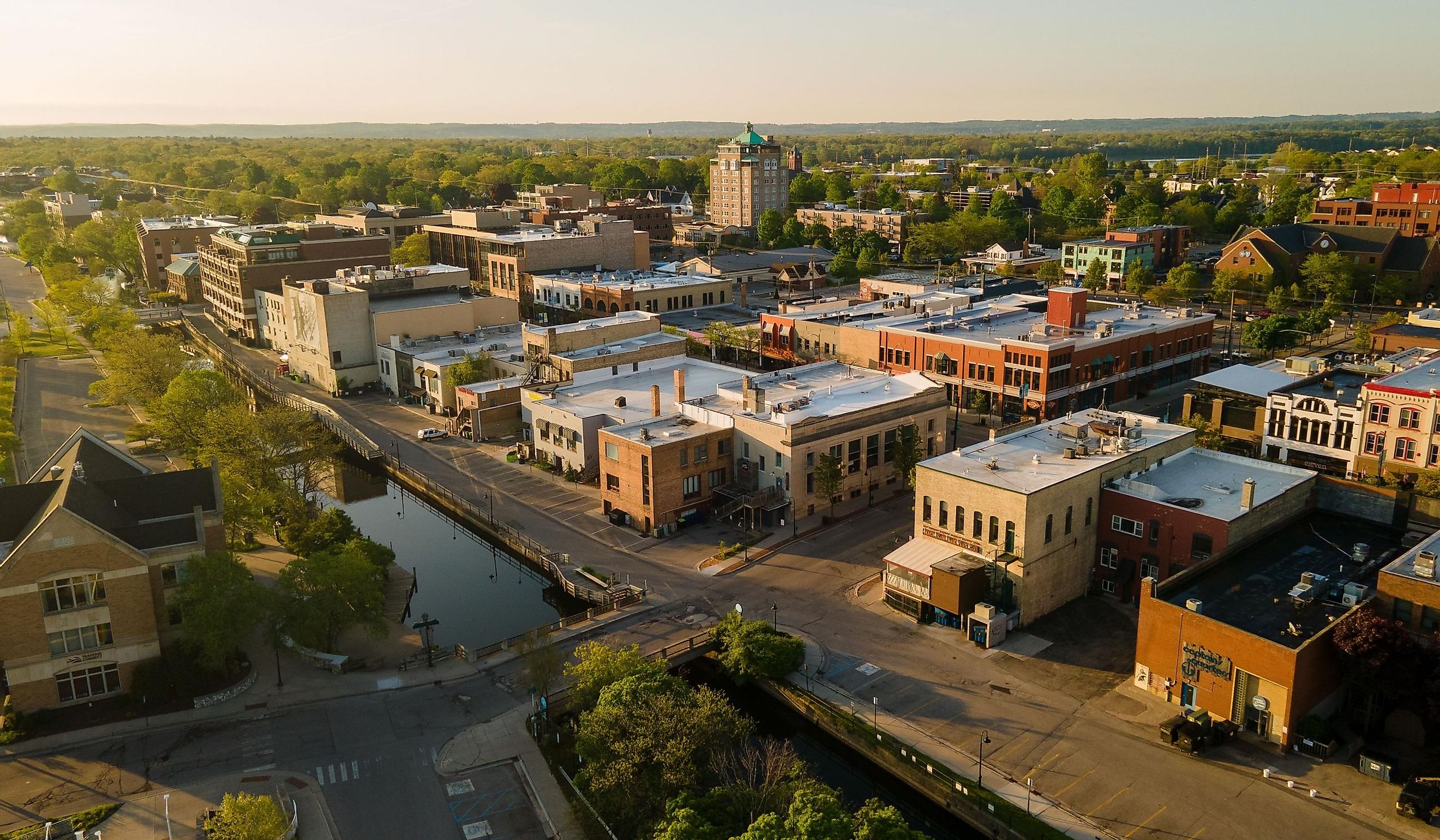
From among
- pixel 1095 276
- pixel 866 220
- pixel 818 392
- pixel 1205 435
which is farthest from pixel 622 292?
pixel 866 220

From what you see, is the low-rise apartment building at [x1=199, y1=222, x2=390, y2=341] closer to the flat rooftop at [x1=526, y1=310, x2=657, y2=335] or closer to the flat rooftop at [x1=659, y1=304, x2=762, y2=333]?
the flat rooftop at [x1=659, y1=304, x2=762, y2=333]

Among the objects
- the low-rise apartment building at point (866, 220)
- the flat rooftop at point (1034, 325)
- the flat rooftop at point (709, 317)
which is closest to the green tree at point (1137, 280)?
the flat rooftop at point (1034, 325)

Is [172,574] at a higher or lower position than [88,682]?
higher

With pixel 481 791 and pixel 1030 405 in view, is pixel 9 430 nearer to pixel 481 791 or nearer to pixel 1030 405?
pixel 481 791

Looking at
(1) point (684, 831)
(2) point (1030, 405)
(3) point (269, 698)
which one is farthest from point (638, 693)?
(2) point (1030, 405)

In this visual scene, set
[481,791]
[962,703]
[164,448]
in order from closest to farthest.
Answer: [481,791], [962,703], [164,448]

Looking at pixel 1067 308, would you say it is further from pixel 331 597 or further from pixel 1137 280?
pixel 331 597

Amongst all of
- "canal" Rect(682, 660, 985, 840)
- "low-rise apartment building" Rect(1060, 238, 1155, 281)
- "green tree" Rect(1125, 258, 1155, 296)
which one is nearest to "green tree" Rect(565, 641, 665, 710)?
"canal" Rect(682, 660, 985, 840)

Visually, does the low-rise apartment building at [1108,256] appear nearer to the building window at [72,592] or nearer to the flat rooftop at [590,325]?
the flat rooftop at [590,325]
